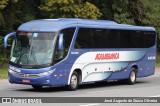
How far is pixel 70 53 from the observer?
68.9 feet

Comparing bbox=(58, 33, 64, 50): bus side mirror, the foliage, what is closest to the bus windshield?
bbox=(58, 33, 64, 50): bus side mirror

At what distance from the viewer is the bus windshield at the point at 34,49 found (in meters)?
20.0

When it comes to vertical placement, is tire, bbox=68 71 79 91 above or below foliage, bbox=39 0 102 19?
below

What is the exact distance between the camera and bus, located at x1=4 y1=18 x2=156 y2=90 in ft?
65.7

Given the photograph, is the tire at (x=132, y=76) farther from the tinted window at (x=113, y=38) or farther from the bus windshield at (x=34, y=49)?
the bus windshield at (x=34, y=49)

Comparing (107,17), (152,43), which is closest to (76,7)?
(107,17)

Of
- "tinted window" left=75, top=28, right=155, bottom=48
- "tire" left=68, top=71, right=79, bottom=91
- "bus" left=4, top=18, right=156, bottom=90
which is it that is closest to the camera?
"bus" left=4, top=18, right=156, bottom=90

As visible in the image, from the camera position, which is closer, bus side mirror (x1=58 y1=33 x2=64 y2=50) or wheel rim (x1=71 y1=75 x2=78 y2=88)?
bus side mirror (x1=58 y1=33 x2=64 y2=50)

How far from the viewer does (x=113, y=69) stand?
24391 millimetres

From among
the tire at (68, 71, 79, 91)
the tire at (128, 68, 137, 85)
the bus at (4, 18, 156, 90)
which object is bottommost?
the tire at (128, 68, 137, 85)

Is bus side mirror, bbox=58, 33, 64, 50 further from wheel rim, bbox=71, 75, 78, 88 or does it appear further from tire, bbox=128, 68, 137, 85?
tire, bbox=128, 68, 137, 85

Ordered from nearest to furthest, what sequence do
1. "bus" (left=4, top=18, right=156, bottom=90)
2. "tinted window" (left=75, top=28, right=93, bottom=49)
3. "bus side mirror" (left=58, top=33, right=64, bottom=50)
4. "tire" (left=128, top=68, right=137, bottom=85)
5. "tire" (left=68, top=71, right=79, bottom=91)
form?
"bus side mirror" (left=58, top=33, right=64, bottom=50), "bus" (left=4, top=18, right=156, bottom=90), "tire" (left=68, top=71, right=79, bottom=91), "tinted window" (left=75, top=28, right=93, bottom=49), "tire" (left=128, top=68, right=137, bottom=85)

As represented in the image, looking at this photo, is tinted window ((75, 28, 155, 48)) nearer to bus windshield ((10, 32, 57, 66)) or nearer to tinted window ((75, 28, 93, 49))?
tinted window ((75, 28, 93, 49))

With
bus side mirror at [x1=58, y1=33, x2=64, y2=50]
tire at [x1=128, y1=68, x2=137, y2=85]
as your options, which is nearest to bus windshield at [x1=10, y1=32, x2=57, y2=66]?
bus side mirror at [x1=58, y1=33, x2=64, y2=50]
